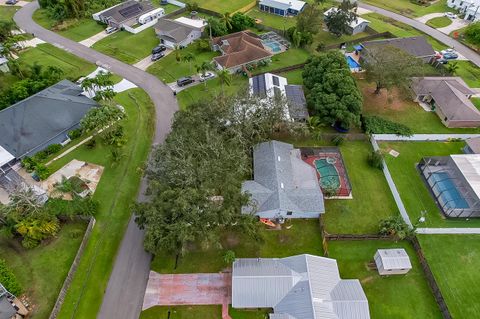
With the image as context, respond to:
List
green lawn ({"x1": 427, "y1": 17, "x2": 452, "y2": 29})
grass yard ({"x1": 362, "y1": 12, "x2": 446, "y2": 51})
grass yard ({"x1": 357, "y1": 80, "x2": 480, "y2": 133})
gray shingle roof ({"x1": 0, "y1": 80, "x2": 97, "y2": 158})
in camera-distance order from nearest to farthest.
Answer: gray shingle roof ({"x1": 0, "y1": 80, "x2": 97, "y2": 158})
grass yard ({"x1": 357, "y1": 80, "x2": 480, "y2": 133})
grass yard ({"x1": 362, "y1": 12, "x2": 446, "y2": 51})
green lawn ({"x1": 427, "y1": 17, "x2": 452, "y2": 29})

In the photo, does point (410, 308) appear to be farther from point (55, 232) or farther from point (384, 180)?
point (55, 232)

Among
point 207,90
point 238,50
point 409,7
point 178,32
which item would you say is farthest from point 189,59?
point 409,7

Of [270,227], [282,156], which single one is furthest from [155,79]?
[270,227]

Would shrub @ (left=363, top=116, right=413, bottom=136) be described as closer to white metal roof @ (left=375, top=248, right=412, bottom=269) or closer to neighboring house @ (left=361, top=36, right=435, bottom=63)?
neighboring house @ (left=361, top=36, right=435, bottom=63)

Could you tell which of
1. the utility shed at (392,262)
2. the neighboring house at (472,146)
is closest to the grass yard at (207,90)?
the utility shed at (392,262)

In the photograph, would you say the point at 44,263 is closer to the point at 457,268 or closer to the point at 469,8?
the point at 457,268

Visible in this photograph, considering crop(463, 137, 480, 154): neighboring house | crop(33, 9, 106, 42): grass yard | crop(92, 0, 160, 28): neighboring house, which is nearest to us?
crop(463, 137, 480, 154): neighboring house

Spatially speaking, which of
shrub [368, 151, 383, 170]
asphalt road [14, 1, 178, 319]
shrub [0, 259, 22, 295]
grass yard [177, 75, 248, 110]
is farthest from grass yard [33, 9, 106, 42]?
shrub [368, 151, 383, 170]

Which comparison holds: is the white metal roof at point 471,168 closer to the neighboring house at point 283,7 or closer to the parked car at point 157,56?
Result: the parked car at point 157,56
